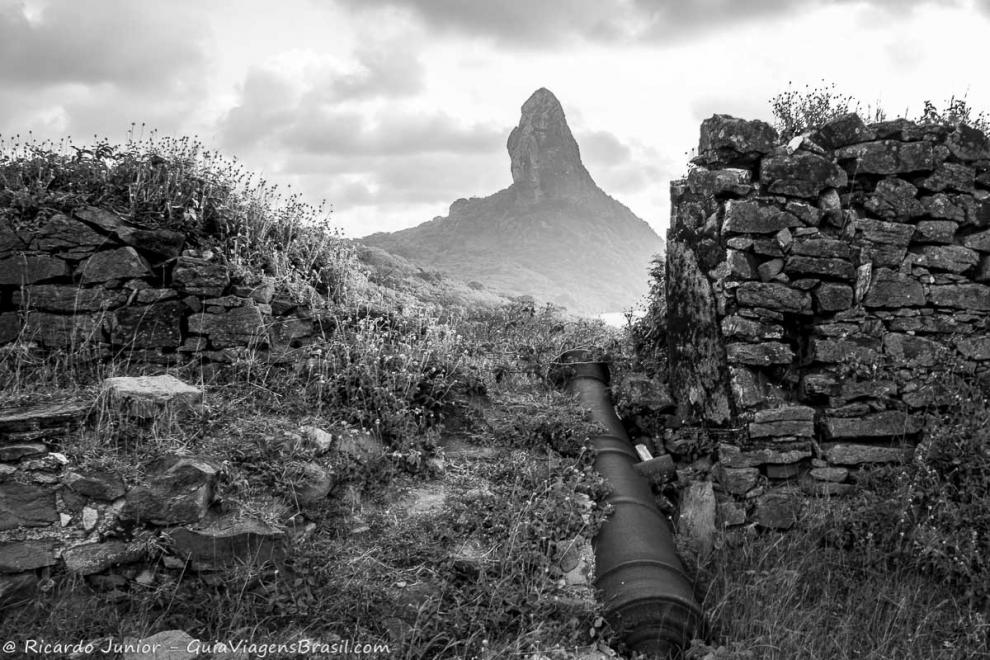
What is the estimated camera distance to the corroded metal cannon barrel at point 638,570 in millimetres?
4383

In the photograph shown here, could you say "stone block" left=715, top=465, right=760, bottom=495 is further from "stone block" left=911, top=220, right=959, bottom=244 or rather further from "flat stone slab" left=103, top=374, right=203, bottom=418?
"flat stone slab" left=103, top=374, right=203, bottom=418

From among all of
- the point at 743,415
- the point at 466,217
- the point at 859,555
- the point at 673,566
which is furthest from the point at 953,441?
the point at 466,217

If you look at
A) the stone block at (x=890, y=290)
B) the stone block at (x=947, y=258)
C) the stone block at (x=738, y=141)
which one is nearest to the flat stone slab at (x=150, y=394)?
the stone block at (x=738, y=141)

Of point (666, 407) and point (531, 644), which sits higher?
point (666, 407)

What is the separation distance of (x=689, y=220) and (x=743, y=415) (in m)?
2.17

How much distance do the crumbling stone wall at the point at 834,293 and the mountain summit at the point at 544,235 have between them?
13333mm

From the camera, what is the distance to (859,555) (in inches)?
214

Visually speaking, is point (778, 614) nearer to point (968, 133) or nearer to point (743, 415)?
point (743, 415)

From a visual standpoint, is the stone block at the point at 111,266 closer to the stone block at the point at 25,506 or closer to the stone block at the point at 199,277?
the stone block at the point at 199,277

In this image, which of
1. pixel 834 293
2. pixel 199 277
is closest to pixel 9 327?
pixel 199 277

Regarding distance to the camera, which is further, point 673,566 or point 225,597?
point 673,566

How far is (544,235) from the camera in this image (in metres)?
80.6

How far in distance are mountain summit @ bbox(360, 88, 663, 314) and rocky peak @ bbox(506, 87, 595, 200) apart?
0.21 m

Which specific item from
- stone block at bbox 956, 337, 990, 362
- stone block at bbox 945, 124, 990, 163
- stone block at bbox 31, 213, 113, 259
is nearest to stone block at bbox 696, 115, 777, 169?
stone block at bbox 945, 124, 990, 163
